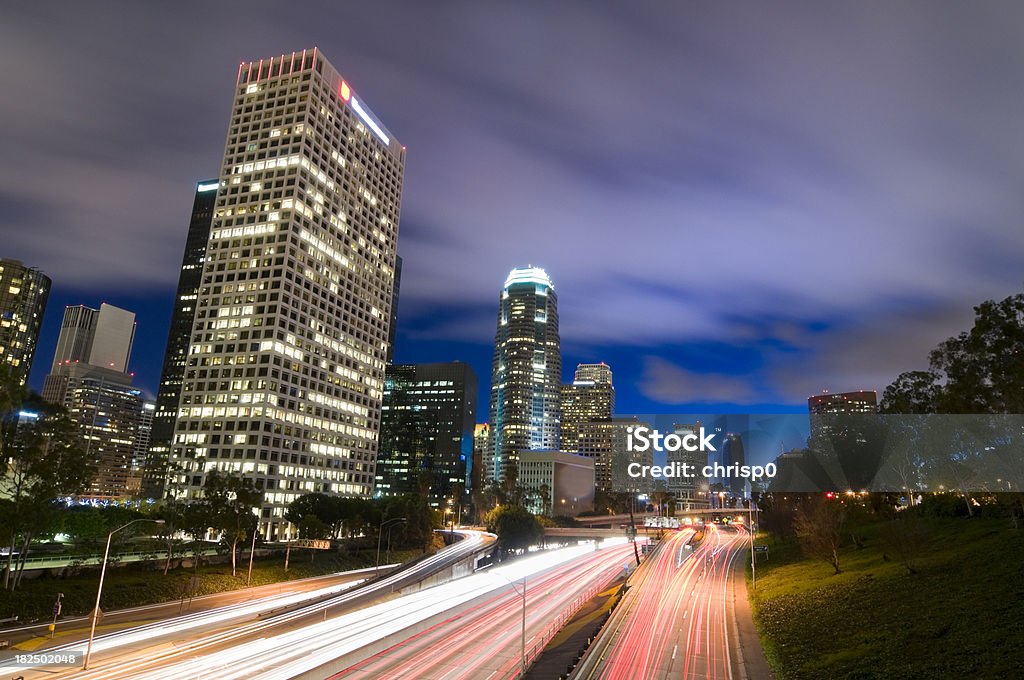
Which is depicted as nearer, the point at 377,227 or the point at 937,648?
the point at 937,648

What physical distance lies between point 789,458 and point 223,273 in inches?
5619

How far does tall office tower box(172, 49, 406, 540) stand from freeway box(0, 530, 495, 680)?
290 ft

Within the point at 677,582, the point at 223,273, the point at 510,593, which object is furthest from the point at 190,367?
the point at 677,582

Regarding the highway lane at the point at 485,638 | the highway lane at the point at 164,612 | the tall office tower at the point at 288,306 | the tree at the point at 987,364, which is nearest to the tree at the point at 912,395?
the tree at the point at 987,364

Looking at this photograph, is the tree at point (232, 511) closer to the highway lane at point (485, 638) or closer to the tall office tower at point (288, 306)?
the highway lane at point (485, 638)

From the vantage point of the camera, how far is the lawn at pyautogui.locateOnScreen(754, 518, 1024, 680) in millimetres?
36781

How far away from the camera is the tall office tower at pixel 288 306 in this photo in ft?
501

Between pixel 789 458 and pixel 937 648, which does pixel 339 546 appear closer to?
pixel 789 458

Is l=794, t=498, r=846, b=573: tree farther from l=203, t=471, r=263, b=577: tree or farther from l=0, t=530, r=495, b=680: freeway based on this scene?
l=203, t=471, r=263, b=577: tree

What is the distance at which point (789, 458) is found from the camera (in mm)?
101188

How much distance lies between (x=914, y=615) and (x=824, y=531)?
90.3ft

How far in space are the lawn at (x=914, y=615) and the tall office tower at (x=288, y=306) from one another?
121m

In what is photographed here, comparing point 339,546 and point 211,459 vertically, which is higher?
point 211,459
